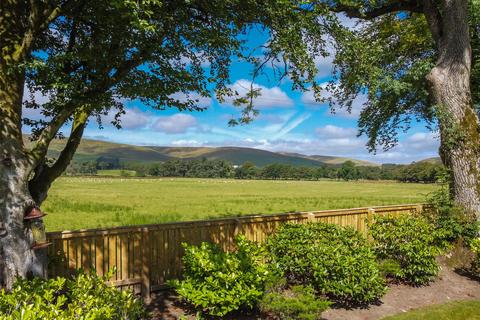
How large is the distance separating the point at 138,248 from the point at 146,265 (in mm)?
439

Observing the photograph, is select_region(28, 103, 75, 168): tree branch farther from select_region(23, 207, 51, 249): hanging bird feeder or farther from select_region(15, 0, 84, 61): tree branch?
select_region(15, 0, 84, 61): tree branch

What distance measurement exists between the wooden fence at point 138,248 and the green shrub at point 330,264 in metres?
1.34

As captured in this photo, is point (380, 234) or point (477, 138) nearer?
point (380, 234)

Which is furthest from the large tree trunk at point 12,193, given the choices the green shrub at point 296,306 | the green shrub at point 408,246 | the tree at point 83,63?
the green shrub at point 408,246

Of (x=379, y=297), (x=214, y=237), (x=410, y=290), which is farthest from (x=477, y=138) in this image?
(x=214, y=237)

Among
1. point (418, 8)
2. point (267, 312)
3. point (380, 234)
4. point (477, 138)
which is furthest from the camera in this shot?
point (418, 8)

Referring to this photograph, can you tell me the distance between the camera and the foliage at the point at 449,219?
1129 centimetres

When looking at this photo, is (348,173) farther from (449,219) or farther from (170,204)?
(449,219)

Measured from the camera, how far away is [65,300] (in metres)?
4.91

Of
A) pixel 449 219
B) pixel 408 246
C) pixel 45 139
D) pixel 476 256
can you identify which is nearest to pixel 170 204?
pixel 449 219

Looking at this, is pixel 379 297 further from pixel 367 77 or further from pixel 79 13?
pixel 79 13

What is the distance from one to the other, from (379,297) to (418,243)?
199 cm

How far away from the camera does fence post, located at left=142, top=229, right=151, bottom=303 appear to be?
841 cm

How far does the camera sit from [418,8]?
13.5 meters
